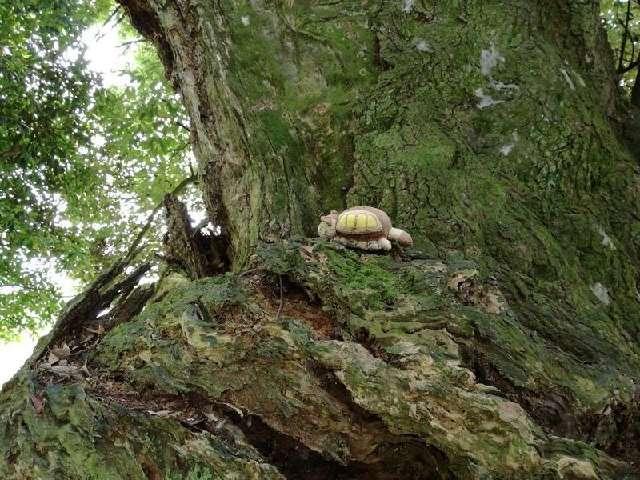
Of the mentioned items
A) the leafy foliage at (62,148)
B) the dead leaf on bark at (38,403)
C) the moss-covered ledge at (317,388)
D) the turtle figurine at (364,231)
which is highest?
the leafy foliage at (62,148)

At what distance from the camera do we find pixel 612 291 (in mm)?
2783

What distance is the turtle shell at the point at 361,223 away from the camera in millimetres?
2330

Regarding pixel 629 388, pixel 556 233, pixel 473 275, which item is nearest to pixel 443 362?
pixel 473 275

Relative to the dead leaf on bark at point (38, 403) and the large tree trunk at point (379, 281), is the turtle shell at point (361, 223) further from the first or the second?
the dead leaf on bark at point (38, 403)

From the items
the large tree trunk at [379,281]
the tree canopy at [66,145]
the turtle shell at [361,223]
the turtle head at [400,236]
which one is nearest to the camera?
the large tree trunk at [379,281]

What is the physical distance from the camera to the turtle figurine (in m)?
2.34

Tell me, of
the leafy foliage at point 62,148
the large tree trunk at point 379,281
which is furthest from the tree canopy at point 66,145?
the large tree trunk at point 379,281

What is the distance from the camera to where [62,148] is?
659 centimetres

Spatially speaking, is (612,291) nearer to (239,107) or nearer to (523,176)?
(523,176)

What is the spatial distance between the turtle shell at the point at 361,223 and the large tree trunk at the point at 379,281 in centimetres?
10

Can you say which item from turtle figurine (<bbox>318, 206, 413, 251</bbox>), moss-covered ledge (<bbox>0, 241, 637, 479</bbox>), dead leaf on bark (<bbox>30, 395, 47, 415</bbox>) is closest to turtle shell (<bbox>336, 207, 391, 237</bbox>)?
turtle figurine (<bbox>318, 206, 413, 251</bbox>)

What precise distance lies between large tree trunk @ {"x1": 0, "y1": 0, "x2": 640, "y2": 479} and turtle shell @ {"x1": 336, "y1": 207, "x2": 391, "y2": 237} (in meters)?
0.10

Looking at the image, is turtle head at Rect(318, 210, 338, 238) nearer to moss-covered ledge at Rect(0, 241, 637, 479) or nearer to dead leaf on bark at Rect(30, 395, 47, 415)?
moss-covered ledge at Rect(0, 241, 637, 479)

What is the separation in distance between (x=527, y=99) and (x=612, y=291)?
1.14 metres
